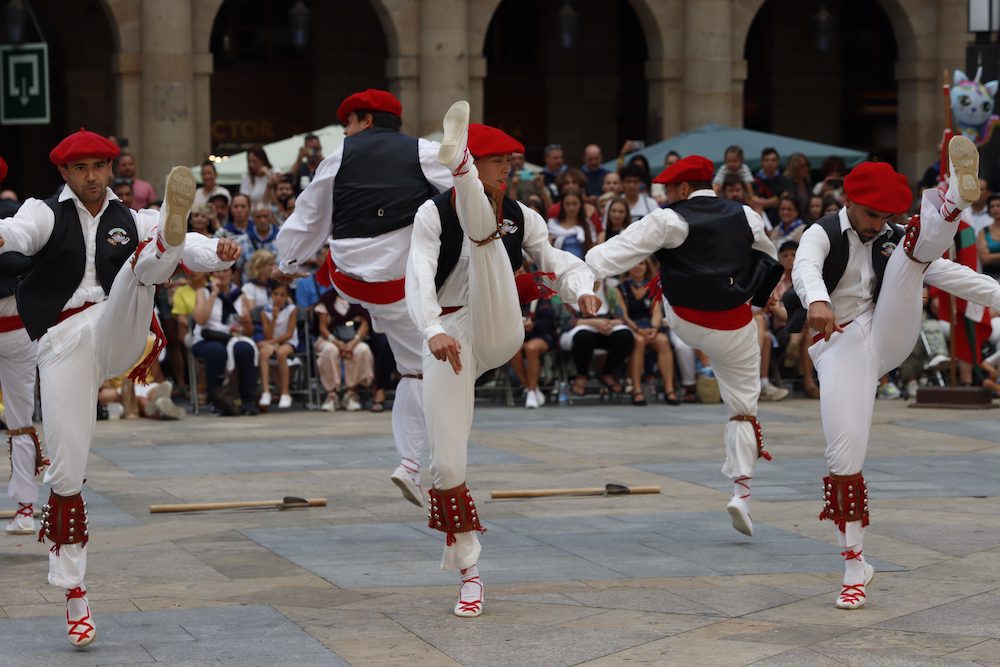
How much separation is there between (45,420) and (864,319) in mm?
3602

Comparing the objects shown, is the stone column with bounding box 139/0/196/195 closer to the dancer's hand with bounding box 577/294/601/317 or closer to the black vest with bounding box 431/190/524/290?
the black vest with bounding box 431/190/524/290

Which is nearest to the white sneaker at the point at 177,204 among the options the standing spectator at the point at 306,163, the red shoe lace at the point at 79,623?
the red shoe lace at the point at 79,623

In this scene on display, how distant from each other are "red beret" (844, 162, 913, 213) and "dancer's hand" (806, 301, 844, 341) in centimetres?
57

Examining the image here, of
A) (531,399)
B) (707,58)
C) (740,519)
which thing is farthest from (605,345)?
(707,58)

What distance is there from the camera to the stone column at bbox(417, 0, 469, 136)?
2547 centimetres

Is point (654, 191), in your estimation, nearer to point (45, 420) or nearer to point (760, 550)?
point (760, 550)

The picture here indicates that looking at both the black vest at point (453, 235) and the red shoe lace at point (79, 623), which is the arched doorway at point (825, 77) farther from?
the red shoe lace at point (79, 623)

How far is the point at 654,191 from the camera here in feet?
66.7

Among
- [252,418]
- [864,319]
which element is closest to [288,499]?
[864,319]

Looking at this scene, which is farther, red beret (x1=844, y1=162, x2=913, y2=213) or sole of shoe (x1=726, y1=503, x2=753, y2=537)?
sole of shoe (x1=726, y1=503, x2=753, y2=537)

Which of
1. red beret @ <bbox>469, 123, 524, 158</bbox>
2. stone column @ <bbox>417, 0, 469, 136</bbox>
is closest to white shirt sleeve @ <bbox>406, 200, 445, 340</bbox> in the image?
red beret @ <bbox>469, 123, 524, 158</bbox>

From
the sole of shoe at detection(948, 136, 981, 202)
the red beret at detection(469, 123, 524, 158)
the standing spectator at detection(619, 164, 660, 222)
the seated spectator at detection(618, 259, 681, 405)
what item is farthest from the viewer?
the standing spectator at detection(619, 164, 660, 222)

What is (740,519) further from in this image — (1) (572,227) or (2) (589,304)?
(1) (572,227)

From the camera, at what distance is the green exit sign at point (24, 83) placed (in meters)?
19.4
